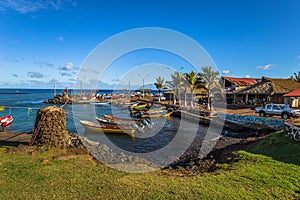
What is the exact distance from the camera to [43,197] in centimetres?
624

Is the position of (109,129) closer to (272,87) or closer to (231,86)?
(272,87)

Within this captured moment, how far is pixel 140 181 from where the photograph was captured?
767cm

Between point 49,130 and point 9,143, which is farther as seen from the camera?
point 9,143

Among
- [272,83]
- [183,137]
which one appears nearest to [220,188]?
[183,137]

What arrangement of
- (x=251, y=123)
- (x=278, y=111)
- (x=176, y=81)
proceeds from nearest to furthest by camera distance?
(x=251, y=123) → (x=278, y=111) → (x=176, y=81)

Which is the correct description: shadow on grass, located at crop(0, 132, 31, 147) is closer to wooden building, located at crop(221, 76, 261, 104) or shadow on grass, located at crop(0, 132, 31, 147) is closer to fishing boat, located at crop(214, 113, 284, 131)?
fishing boat, located at crop(214, 113, 284, 131)

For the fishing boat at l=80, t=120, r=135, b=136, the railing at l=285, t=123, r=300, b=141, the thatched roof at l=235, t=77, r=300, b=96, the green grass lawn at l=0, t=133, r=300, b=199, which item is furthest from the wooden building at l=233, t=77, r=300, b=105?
the green grass lawn at l=0, t=133, r=300, b=199

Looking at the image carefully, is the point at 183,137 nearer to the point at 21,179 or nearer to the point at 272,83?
the point at 21,179

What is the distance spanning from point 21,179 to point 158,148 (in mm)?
12221

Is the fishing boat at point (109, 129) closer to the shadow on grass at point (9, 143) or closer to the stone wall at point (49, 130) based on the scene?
the shadow on grass at point (9, 143)

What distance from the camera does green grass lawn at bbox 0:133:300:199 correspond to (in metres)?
6.45

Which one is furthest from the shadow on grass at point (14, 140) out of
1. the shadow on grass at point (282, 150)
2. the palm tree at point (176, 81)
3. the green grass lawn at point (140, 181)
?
the palm tree at point (176, 81)

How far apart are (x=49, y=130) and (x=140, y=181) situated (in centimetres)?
787

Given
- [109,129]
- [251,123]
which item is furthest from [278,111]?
[109,129]
